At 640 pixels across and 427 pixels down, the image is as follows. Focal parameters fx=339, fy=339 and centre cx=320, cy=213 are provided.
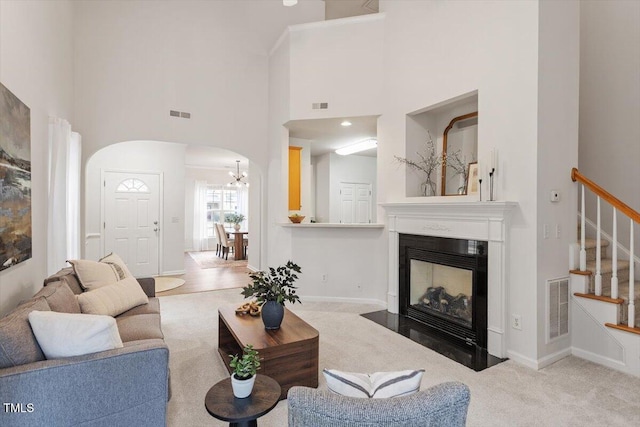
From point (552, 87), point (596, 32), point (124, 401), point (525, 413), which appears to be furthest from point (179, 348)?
point (596, 32)

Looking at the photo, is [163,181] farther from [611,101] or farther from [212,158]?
[611,101]

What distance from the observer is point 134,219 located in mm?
6691

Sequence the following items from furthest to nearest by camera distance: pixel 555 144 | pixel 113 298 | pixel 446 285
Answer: pixel 446 285, pixel 555 144, pixel 113 298

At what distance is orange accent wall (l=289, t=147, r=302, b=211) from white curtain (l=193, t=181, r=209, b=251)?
19.2 ft

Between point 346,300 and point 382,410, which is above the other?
point 382,410

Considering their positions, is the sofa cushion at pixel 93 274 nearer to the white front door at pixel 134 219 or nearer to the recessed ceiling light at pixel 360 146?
the white front door at pixel 134 219

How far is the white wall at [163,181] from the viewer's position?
6.27 meters

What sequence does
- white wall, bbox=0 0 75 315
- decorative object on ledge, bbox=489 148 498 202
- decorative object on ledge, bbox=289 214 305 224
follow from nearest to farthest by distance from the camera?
1. white wall, bbox=0 0 75 315
2. decorative object on ledge, bbox=489 148 498 202
3. decorative object on ledge, bbox=289 214 305 224

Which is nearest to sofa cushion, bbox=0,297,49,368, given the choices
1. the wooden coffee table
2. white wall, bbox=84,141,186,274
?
the wooden coffee table

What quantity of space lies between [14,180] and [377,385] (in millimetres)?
2632

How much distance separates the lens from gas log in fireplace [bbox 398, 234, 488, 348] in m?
3.21

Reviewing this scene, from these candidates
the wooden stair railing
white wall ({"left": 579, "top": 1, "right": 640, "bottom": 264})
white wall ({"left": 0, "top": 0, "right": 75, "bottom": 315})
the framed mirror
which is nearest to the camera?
white wall ({"left": 0, "top": 0, "right": 75, "bottom": 315})

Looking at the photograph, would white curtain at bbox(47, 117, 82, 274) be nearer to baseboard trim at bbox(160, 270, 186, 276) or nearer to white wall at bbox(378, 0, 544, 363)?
baseboard trim at bbox(160, 270, 186, 276)

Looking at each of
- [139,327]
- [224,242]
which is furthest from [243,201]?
[139,327]
